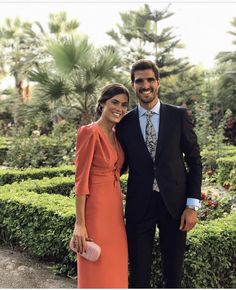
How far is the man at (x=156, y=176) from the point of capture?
8.30 feet

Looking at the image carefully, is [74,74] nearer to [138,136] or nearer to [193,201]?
[138,136]

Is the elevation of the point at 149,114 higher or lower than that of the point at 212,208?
higher

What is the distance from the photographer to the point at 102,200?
255 cm

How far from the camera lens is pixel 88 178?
2.51 meters

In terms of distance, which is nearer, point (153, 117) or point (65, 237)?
point (153, 117)

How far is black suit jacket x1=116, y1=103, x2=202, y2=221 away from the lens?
2.54 meters

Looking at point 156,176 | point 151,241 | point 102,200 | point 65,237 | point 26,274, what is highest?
point 156,176

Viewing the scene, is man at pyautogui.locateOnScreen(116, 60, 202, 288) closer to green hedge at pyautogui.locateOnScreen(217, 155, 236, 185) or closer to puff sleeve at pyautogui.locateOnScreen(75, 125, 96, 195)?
puff sleeve at pyautogui.locateOnScreen(75, 125, 96, 195)

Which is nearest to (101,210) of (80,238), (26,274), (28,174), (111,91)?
(80,238)

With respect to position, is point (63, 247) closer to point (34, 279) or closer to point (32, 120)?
point (34, 279)

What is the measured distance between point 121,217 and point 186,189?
41cm

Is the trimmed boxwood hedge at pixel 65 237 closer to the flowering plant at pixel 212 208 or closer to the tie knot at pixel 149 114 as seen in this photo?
the flowering plant at pixel 212 208

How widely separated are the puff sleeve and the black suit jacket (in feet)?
0.66

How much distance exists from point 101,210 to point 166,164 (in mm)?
449
